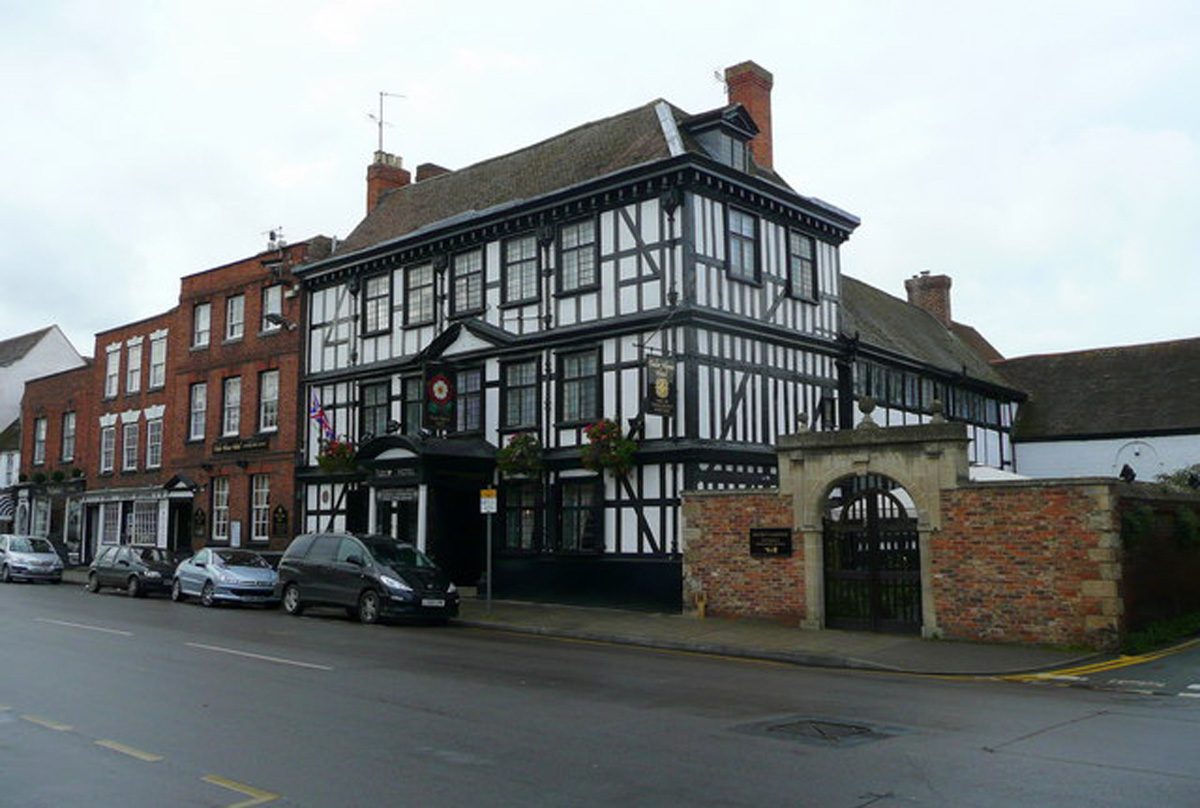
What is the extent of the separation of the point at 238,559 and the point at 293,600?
3520mm

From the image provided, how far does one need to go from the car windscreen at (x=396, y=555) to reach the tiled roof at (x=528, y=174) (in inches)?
337

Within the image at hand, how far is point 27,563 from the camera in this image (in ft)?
100

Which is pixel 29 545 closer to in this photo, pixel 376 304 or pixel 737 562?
pixel 376 304

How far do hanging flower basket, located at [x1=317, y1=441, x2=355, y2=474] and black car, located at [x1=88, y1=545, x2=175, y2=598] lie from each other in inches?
181

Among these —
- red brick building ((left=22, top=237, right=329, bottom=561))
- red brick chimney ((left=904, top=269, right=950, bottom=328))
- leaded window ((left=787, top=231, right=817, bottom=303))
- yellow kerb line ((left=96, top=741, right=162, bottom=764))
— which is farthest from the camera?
red brick chimney ((left=904, top=269, right=950, bottom=328))

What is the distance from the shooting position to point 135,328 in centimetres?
3766

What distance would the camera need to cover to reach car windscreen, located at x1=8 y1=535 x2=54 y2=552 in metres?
31.4

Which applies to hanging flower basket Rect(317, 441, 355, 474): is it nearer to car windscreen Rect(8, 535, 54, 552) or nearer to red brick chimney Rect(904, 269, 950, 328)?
car windscreen Rect(8, 535, 54, 552)

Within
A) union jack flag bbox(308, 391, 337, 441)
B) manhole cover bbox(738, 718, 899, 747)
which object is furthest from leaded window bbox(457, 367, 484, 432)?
manhole cover bbox(738, 718, 899, 747)

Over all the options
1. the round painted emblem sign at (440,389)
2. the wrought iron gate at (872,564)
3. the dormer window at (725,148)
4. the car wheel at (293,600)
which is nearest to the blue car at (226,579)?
the car wheel at (293,600)

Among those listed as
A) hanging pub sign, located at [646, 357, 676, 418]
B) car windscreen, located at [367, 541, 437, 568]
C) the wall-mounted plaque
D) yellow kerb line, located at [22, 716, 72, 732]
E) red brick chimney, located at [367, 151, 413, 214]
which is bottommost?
yellow kerb line, located at [22, 716, 72, 732]

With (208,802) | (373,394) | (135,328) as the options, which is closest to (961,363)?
(373,394)

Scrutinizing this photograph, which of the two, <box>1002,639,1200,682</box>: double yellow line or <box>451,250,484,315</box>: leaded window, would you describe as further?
<box>451,250,484,315</box>: leaded window

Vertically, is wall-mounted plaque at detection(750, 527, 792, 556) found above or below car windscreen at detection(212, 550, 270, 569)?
above
